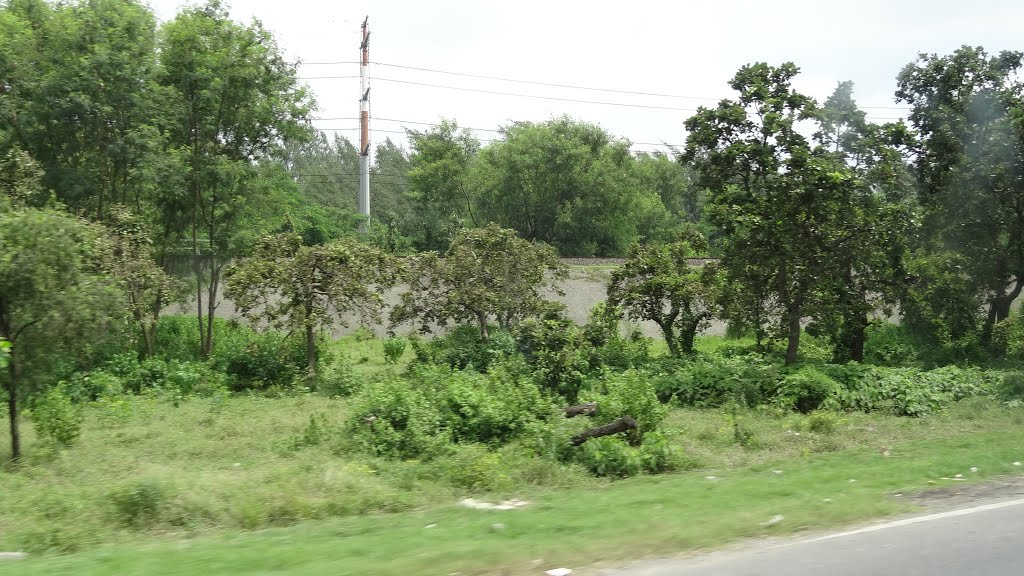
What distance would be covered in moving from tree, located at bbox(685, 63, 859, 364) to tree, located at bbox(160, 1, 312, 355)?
13.6 m

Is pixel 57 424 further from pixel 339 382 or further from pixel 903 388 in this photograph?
pixel 903 388

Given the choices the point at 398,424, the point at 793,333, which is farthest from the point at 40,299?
the point at 793,333

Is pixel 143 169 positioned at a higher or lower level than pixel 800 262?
higher

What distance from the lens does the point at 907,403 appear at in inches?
678

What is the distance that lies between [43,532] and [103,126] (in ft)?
57.2

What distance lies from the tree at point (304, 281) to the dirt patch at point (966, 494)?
47.1 feet

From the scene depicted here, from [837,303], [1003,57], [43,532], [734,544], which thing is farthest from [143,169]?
[1003,57]

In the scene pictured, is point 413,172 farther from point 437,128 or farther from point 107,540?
point 107,540

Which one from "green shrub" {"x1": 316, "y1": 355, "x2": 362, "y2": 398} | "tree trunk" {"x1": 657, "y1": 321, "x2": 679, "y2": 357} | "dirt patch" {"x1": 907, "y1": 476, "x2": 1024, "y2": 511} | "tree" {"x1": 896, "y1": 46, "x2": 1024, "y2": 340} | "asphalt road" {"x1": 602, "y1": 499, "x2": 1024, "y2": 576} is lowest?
"green shrub" {"x1": 316, "y1": 355, "x2": 362, "y2": 398}

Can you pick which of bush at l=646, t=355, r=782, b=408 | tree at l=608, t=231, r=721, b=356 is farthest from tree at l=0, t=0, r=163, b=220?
bush at l=646, t=355, r=782, b=408

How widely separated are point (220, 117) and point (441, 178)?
27820mm

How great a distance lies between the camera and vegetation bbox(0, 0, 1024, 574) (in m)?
9.67

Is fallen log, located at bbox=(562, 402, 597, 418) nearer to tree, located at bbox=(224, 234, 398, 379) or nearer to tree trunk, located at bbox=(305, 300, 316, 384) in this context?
tree, located at bbox=(224, 234, 398, 379)

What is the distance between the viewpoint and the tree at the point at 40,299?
39.9 feet
